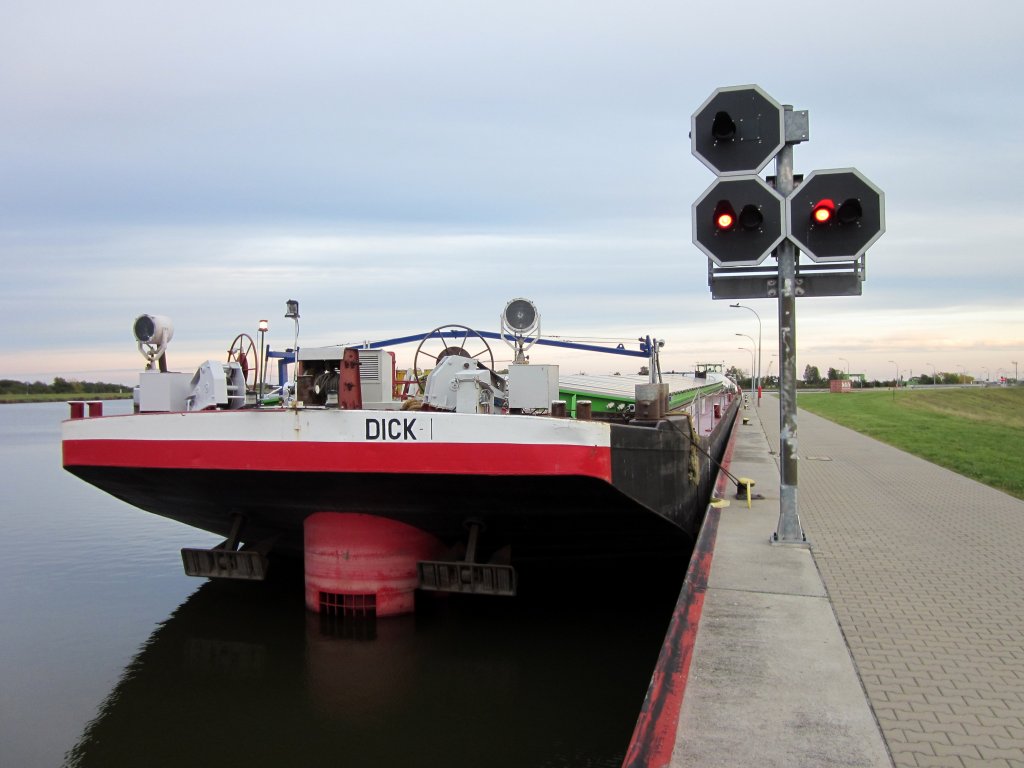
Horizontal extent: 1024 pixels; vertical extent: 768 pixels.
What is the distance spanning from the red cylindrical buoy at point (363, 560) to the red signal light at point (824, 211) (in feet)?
15.8

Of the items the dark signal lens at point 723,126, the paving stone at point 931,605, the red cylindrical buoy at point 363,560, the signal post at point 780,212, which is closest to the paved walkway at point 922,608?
the paving stone at point 931,605

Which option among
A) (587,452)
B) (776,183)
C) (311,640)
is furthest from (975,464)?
(311,640)

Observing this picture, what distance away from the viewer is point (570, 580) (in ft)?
33.7

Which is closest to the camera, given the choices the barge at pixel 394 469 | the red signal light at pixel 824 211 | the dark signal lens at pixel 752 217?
the barge at pixel 394 469

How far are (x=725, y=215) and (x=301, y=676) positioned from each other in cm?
564

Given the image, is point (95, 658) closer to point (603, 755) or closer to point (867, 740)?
point (603, 755)

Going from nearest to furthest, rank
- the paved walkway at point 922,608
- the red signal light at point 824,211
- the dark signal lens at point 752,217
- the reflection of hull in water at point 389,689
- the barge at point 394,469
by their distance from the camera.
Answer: the paved walkway at point 922,608 → the reflection of hull in water at point 389,689 → the barge at point 394,469 → the red signal light at point 824,211 → the dark signal lens at point 752,217

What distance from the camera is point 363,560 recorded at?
320 inches

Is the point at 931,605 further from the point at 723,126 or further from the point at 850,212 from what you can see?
the point at 723,126

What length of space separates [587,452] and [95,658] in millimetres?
5469

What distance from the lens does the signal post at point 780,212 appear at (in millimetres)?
7188

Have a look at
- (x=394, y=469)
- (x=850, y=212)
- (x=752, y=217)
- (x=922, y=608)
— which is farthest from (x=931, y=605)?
(x=394, y=469)

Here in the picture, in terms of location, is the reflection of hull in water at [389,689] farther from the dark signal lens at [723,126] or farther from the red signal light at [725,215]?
the dark signal lens at [723,126]

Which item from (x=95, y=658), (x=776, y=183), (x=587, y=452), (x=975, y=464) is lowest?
(x=95, y=658)
